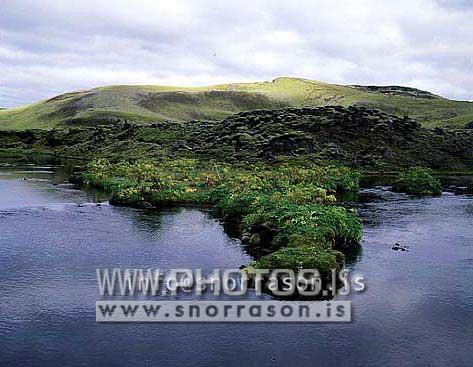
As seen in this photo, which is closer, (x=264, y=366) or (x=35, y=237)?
(x=264, y=366)

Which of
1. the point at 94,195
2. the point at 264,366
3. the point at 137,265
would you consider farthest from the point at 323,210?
the point at 94,195

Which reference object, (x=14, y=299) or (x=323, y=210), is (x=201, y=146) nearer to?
(x=323, y=210)

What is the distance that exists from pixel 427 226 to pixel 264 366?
3730cm

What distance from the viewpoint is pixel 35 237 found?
4969cm

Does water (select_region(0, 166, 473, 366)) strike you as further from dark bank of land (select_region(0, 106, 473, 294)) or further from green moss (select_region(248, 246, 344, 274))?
dark bank of land (select_region(0, 106, 473, 294))

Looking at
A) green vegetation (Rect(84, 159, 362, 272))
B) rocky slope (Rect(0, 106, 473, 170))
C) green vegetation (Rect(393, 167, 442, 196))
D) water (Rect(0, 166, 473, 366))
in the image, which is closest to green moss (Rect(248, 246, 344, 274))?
green vegetation (Rect(84, 159, 362, 272))

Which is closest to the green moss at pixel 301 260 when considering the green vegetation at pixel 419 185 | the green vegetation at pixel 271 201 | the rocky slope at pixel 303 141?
the green vegetation at pixel 271 201

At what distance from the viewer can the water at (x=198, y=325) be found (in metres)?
27.8

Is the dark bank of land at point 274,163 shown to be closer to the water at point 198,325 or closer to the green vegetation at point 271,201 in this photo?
the green vegetation at point 271,201

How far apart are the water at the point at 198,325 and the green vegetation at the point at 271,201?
2.67 meters

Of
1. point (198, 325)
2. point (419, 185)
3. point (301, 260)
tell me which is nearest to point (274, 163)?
point (419, 185)

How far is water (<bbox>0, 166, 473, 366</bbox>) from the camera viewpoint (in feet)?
91.2

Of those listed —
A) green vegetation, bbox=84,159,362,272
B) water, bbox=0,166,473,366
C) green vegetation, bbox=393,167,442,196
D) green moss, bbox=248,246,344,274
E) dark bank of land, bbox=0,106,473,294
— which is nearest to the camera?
water, bbox=0,166,473,366

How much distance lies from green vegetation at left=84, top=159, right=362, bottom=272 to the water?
8.76 ft
